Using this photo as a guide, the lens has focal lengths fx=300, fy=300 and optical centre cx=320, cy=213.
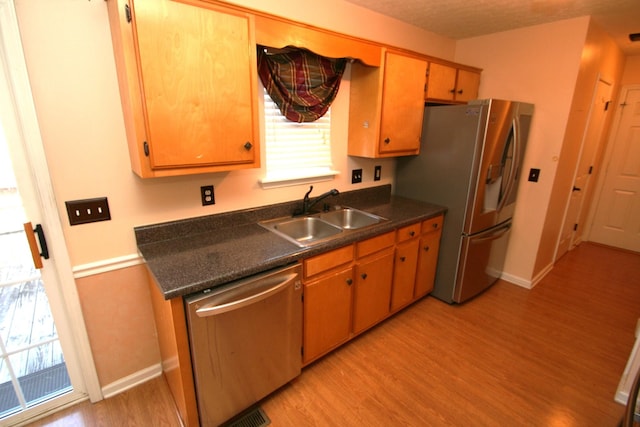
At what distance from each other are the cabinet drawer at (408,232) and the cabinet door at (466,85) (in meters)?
1.32

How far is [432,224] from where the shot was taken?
8.10 ft

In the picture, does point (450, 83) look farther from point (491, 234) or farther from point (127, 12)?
point (127, 12)

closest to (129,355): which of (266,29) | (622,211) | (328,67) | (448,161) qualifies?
(266,29)

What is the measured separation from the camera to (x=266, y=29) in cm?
161

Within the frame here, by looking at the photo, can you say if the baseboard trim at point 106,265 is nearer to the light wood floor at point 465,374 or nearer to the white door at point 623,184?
the light wood floor at point 465,374

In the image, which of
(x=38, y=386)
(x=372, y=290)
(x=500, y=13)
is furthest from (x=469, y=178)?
(x=38, y=386)

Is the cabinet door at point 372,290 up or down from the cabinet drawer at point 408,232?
down

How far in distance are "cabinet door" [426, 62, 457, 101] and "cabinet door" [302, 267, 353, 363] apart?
165 centimetres

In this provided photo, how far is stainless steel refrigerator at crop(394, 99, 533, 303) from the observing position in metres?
2.27

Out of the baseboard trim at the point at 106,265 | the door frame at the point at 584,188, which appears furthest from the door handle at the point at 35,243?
the door frame at the point at 584,188

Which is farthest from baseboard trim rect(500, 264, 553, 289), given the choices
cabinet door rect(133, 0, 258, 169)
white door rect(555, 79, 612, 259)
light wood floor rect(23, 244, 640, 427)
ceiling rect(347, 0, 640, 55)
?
cabinet door rect(133, 0, 258, 169)

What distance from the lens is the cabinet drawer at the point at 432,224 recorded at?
241 cm

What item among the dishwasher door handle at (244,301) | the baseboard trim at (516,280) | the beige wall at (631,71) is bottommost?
the baseboard trim at (516,280)

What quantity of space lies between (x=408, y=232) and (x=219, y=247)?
1.37 m
